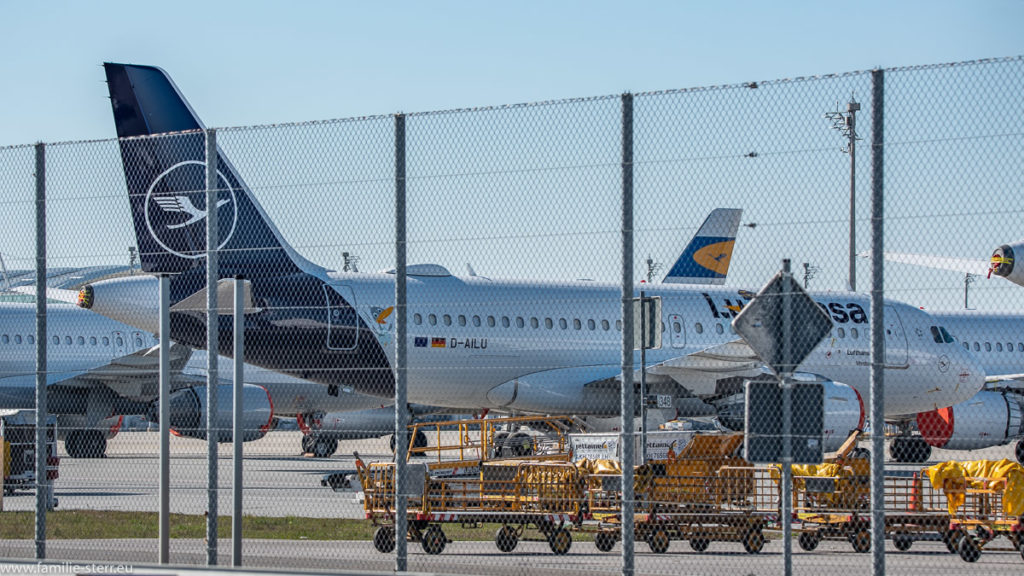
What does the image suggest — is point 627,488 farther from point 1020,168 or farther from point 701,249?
point 701,249

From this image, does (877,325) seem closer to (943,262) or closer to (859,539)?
(943,262)

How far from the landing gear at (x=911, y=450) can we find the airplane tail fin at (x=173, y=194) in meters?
14.2

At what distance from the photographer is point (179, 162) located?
1616cm

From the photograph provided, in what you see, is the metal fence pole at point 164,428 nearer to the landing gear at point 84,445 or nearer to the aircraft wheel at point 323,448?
the landing gear at point 84,445

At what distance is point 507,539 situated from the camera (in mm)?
12203

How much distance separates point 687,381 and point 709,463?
9.99 metres

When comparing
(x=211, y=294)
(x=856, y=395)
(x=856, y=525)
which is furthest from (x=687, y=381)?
(x=211, y=294)

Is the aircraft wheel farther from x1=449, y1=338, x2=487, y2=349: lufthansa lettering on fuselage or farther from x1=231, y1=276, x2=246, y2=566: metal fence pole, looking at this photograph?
x1=231, y1=276, x2=246, y2=566: metal fence pole

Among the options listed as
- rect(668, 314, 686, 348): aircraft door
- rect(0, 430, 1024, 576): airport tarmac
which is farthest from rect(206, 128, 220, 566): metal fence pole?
rect(668, 314, 686, 348): aircraft door

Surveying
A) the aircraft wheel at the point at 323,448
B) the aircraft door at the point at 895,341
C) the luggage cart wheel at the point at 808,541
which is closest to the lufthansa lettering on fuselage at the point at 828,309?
the aircraft door at the point at 895,341

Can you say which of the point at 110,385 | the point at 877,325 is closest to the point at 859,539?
the point at 877,325

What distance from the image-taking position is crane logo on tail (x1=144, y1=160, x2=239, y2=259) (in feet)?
50.4

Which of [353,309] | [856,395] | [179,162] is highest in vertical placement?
[179,162]

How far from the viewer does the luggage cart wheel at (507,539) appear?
12.1 metres
